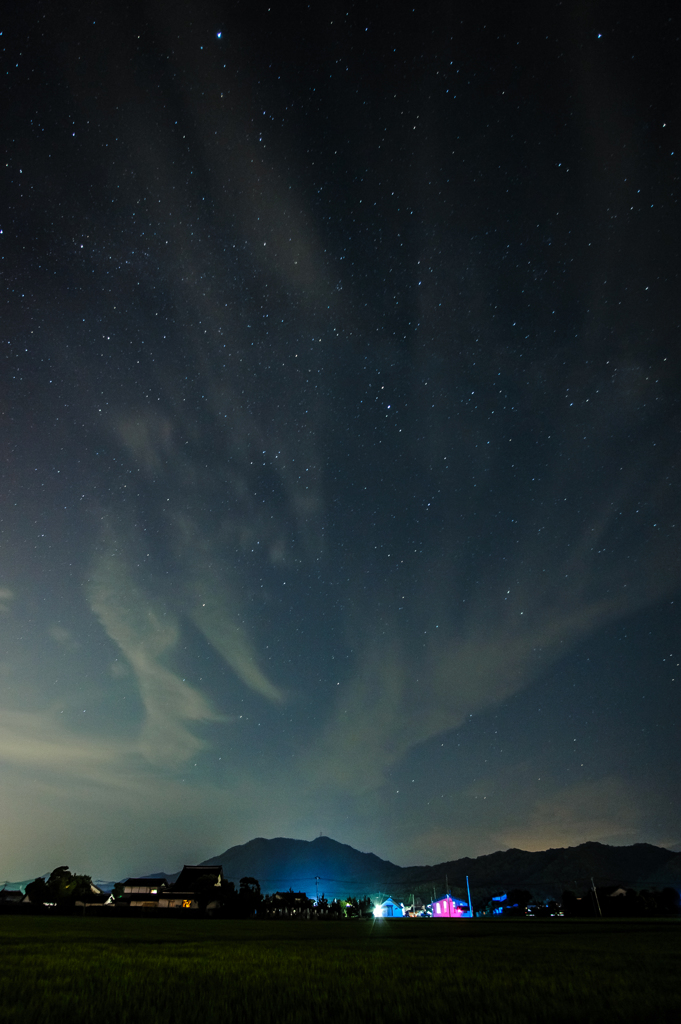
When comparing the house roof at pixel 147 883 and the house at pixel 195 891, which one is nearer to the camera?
the house at pixel 195 891

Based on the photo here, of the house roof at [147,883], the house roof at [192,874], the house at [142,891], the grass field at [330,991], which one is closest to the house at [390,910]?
the house roof at [192,874]

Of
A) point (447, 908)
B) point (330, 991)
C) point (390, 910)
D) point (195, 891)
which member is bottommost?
point (330, 991)

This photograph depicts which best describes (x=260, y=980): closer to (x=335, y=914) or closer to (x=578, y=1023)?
(x=578, y=1023)

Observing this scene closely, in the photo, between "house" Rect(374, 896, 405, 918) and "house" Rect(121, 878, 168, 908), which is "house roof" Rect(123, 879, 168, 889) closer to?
"house" Rect(121, 878, 168, 908)

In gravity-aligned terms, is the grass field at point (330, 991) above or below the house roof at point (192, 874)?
below

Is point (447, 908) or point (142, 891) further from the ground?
point (447, 908)

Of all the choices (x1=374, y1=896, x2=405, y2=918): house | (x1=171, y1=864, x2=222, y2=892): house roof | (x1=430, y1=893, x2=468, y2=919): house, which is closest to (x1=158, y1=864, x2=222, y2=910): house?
(x1=171, y1=864, x2=222, y2=892): house roof

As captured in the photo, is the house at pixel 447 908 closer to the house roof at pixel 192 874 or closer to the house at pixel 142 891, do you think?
the house roof at pixel 192 874

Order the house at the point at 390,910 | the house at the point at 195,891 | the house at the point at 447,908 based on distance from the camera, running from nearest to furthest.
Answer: the house at the point at 195,891, the house at the point at 447,908, the house at the point at 390,910

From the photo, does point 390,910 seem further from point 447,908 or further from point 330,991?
point 330,991

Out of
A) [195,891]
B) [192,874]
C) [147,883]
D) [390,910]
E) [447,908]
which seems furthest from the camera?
[390,910]

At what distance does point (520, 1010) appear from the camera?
5422mm

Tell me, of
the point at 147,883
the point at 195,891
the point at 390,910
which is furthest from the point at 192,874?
the point at 390,910

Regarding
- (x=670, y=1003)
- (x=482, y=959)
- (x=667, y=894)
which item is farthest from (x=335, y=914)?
(x=670, y=1003)
